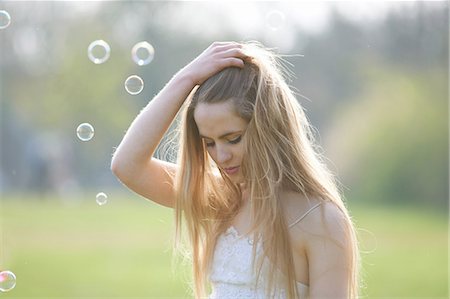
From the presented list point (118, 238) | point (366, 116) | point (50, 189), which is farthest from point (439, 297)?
point (50, 189)

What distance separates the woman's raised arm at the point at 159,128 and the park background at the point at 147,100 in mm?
4520

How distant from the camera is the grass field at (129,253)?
7680mm

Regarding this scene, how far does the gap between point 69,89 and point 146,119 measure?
23.4m

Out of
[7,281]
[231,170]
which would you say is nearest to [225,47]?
[231,170]

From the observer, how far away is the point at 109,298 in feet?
23.9

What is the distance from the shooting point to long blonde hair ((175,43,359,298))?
2.49 metres

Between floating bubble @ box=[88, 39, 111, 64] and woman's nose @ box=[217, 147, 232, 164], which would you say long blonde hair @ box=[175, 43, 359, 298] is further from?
floating bubble @ box=[88, 39, 111, 64]

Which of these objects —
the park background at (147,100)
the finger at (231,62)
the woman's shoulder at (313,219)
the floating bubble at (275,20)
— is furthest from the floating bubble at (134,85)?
the park background at (147,100)

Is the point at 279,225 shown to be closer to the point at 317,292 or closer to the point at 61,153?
the point at 317,292

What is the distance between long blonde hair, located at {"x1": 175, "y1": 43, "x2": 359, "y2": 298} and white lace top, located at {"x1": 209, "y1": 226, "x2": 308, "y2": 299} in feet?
0.11

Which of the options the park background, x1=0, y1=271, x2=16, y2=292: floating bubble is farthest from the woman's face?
the park background

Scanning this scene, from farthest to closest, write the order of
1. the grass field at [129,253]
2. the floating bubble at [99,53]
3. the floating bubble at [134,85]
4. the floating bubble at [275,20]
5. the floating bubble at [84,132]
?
1. the grass field at [129,253]
2. the floating bubble at [275,20]
3. the floating bubble at [99,53]
4. the floating bubble at [84,132]
5. the floating bubble at [134,85]

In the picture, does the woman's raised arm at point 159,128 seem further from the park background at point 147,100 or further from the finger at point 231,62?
the park background at point 147,100

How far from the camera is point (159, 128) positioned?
8.90ft
